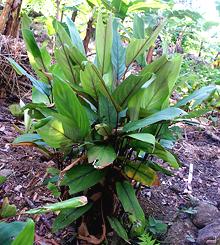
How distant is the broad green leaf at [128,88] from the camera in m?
1.21

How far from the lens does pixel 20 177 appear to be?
5.70 ft

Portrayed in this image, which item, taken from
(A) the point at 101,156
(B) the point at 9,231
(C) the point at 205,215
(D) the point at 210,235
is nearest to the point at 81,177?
(A) the point at 101,156

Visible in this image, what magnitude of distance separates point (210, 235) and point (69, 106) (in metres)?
0.82

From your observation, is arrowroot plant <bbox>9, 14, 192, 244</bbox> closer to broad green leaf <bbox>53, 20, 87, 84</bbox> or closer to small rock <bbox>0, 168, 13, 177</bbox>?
broad green leaf <bbox>53, 20, 87, 84</bbox>

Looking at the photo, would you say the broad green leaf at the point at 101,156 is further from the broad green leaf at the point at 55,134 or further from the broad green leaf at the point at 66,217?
the broad green leaf at the point at 66,217

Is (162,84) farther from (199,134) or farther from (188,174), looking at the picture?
(199,134)

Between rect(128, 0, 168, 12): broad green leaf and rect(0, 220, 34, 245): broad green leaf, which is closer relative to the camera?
rect(0, 220, 34, 245): broad green leaf

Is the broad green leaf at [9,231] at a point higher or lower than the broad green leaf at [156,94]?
lower

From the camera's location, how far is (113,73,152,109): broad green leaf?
121cm

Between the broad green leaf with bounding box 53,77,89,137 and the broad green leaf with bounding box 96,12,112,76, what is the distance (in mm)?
258

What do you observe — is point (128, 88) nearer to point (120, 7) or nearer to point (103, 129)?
point (103, 129)

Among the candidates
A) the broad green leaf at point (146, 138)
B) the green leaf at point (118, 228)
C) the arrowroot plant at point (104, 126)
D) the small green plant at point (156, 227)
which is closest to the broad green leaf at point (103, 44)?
the arrowroot plant at point (104, 126)

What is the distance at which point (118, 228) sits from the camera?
4.39 ft

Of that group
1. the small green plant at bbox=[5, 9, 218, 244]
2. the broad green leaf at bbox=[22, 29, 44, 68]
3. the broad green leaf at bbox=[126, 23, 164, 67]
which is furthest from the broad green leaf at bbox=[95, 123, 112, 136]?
the broad green leaf at bbox=[22, 29, 44, 68]
